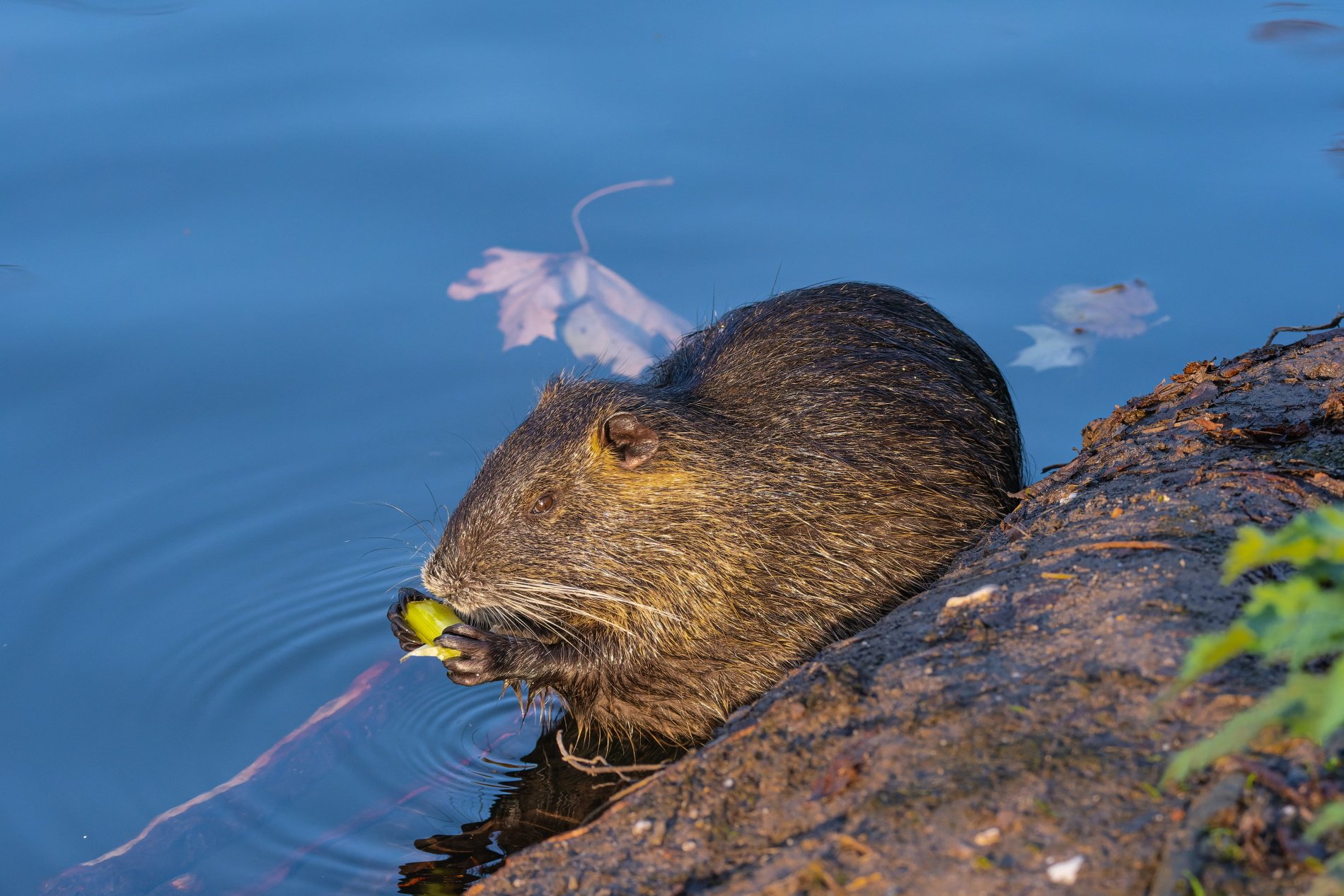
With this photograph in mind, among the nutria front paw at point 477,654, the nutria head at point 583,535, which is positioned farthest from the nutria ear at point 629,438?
the nutria front paw at point 477,654

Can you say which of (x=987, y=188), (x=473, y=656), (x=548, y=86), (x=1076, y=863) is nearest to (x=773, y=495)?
(x=473, y=656)

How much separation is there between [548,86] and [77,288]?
9.10 feet

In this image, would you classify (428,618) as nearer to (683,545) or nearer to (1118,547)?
(683,545)

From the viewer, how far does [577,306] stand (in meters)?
6.53

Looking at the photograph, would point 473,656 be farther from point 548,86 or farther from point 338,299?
point 548,86

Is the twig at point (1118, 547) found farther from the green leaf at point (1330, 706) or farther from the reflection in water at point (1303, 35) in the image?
the reflection in water at point (1303, 35)

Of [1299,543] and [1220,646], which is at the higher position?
[1299,543]

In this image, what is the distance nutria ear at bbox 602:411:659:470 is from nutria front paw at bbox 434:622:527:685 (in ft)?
2.18

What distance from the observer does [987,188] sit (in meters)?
7.12

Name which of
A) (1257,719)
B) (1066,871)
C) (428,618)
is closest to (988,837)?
(1066,871)

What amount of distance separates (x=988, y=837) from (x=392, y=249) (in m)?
5.08

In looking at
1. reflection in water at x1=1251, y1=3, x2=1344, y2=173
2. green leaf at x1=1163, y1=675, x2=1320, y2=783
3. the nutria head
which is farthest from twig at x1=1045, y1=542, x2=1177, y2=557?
reflection in water at x1=1251, y1=3, x2=1344, y2=173

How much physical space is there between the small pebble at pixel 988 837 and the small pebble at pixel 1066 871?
→ 4.5 inches

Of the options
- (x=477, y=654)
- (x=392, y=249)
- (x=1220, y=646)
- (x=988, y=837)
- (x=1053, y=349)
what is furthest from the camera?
(x=392, y=249)
